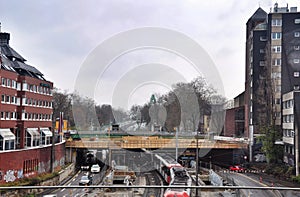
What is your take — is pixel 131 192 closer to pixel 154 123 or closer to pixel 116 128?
pixel 116 128

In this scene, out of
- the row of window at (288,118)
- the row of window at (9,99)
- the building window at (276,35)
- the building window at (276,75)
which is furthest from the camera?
the building window at (276,35)

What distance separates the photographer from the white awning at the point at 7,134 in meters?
19.2

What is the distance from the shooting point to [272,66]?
3412 cm

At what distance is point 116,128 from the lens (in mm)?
38312

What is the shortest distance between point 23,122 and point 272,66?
23.6m

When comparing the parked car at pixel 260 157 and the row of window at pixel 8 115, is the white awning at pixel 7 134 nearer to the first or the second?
the row of window at pixel 8 115

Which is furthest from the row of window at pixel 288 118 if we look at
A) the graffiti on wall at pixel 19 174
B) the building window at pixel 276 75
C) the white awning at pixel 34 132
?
the graffiti on wall at pixel 19 174

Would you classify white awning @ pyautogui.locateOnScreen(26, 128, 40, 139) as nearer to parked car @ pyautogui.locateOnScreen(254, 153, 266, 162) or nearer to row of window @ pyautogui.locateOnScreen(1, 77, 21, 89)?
row of window @ pyautogui.locateOnScreen(1, 77, 21, 89)

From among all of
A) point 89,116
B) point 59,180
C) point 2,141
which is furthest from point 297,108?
point 89,116

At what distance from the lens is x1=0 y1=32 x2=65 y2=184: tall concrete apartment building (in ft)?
64.3

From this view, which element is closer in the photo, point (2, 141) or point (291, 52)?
point (2, 141)

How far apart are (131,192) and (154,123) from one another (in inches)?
1666

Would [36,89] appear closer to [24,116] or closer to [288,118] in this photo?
[24,116]

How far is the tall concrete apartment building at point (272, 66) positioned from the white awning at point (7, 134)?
2153cm
